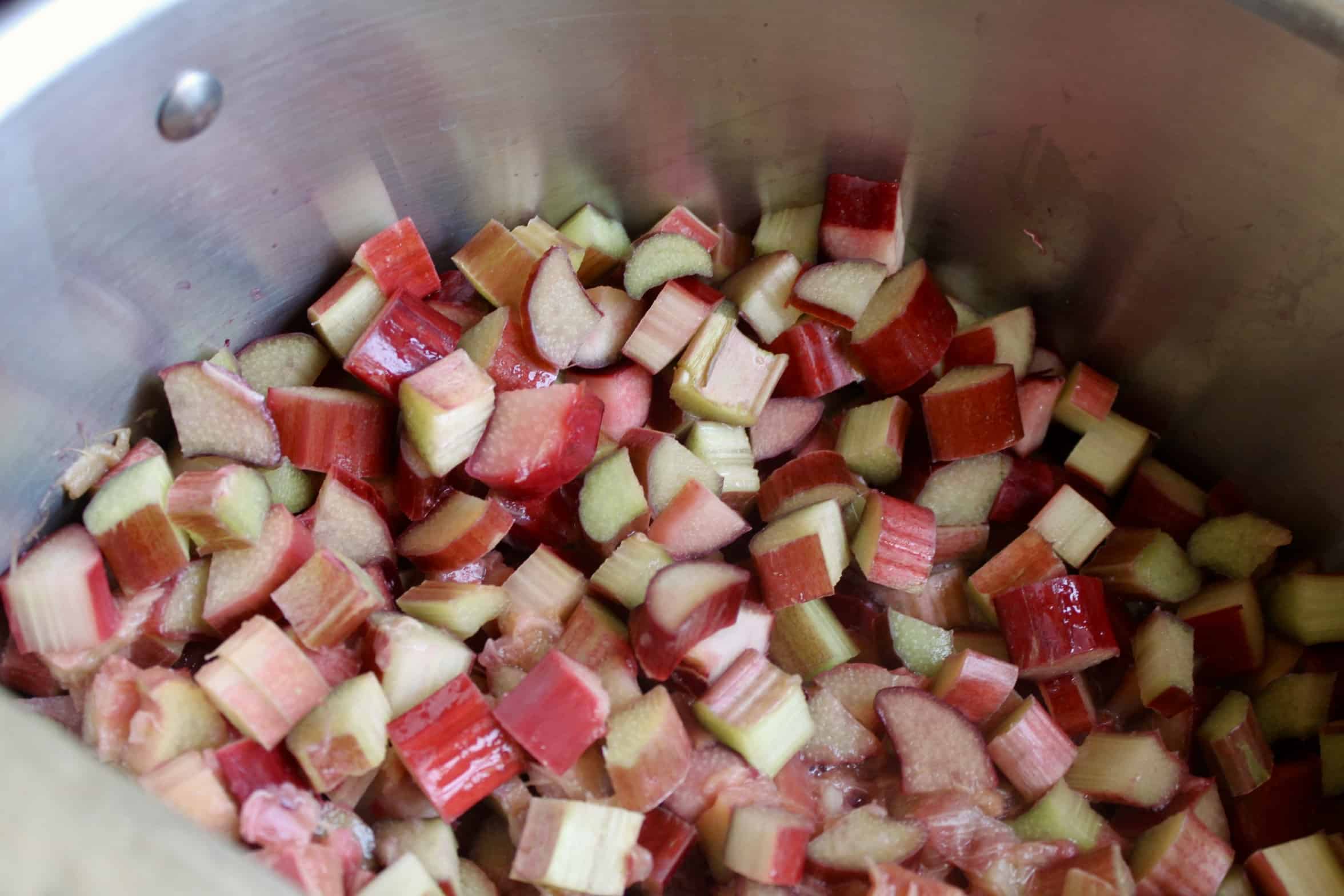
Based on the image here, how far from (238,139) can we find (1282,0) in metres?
1.26

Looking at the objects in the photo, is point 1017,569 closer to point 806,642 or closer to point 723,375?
point 806,642

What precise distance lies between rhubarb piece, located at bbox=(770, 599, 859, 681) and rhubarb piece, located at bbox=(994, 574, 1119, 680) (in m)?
0.25

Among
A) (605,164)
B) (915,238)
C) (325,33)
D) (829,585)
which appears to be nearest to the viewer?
(325,33)

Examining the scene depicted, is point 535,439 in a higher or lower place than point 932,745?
higher

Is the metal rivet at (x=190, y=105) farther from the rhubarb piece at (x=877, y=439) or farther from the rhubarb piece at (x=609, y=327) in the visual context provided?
the rhubarb piece at (x=877, y=439)

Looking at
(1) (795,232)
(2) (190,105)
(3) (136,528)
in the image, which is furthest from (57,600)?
(1) (795,232)

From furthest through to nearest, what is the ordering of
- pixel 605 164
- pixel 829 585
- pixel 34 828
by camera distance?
pixel 605 164 < pixel 829 585 < pixel 34 828

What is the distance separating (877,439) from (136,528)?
1.03m

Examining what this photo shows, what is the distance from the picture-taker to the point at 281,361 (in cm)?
151

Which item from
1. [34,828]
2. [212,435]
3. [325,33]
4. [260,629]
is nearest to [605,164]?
[325,33]

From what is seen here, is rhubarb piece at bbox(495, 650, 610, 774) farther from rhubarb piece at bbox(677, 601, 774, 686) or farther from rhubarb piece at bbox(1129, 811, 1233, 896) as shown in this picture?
rhubarb piece at bbox(1129, 811, 1233, 896)

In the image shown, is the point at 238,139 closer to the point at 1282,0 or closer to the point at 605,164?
the point at 605,164

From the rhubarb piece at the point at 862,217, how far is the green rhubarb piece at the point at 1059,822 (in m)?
0.82

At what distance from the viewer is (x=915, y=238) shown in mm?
1781
